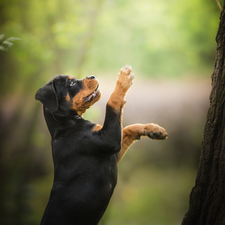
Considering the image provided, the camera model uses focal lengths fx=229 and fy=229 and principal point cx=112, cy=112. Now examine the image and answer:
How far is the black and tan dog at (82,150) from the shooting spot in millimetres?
2238

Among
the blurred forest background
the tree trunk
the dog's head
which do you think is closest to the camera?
the tree trunk

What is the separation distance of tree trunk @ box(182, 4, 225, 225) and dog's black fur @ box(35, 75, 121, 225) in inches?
Result: 33.1

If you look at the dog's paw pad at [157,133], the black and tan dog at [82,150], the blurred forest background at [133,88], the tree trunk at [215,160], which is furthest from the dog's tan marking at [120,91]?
the blurred forest background at [133,88]

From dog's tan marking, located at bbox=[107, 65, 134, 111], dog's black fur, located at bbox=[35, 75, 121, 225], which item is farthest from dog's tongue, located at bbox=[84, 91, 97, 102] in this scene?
dog's tan marking, located at bbox=[107, 65, 134, 111]

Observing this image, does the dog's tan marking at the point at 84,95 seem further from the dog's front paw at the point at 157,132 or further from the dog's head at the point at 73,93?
the dog's front paw at the point at 157,132

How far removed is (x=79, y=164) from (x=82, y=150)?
0.15m

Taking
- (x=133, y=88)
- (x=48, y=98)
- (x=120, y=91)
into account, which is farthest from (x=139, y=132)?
(x=133, y=88)

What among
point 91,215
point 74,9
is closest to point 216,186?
point 91,215

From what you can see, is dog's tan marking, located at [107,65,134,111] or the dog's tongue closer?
dog's tan marking, located at [107,65,134,111]

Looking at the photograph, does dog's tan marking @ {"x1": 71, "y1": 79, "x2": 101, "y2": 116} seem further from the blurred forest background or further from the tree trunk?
the blurred forest background

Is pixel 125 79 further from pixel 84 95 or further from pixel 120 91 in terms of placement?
pixel 84 95

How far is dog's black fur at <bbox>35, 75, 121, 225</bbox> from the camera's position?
88.0 inches

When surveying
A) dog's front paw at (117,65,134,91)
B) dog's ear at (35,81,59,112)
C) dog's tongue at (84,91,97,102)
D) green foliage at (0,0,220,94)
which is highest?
green foliage at (0,0,220,94)

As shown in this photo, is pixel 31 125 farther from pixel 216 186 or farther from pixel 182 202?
pixel 216 186
